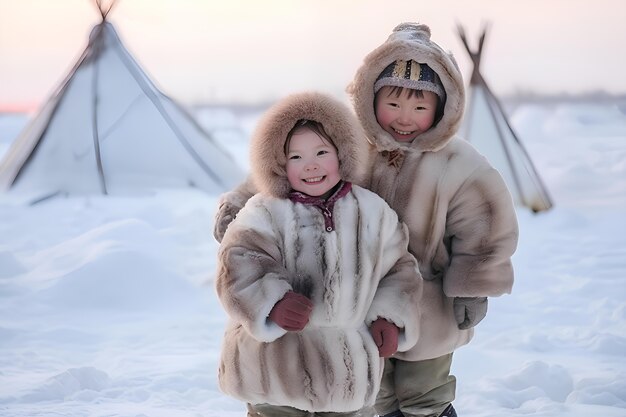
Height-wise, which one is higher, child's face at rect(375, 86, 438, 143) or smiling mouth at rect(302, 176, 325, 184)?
child's face at rect(375, 86, 438, 143)

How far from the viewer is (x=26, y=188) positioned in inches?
245

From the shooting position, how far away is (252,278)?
1507 millimetres

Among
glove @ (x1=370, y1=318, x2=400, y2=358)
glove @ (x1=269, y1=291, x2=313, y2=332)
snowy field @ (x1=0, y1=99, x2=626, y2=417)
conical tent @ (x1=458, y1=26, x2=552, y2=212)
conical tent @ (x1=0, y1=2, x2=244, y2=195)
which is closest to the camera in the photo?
glove @ (x1=269, y1=291, x2=313, y2=332)

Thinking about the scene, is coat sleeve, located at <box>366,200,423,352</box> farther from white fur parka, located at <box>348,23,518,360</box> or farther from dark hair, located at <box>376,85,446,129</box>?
dark hair, located at <box>376,85,446,129</box>

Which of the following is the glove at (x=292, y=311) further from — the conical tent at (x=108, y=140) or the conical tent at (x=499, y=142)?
the conical tent at (x=499, y=142)

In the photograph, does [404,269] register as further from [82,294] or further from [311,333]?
[82,294]

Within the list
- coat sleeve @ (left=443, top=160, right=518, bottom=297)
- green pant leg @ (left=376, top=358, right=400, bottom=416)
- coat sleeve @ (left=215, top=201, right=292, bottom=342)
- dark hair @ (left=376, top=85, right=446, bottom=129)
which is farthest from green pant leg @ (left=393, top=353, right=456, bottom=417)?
dark hair @ (left=376, top=85, right=446, bottom=129)

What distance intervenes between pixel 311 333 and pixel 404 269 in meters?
0.24

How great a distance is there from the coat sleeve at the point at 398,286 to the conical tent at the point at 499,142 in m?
4.89

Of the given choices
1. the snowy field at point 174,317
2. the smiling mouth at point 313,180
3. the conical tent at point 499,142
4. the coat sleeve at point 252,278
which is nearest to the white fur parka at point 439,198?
the smiling mouth at point 313,180

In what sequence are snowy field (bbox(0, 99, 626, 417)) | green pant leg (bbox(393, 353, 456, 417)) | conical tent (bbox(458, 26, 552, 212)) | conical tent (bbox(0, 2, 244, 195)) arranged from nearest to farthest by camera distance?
1. green pant leg (bbox(393, 353, 456, 417))
2. snowy field (bbox(0, 99, 626, 417))
3. conical tent (bbox(0, 2, 244, 195))
4. conical tent (bbox(458, 26, 552, 212))

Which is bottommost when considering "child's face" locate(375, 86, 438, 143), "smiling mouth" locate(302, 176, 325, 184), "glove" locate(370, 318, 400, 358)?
"glove" locate(370, 318, 400, 358)

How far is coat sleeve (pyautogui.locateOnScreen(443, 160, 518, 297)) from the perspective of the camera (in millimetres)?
1753

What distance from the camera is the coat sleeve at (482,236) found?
175cm
